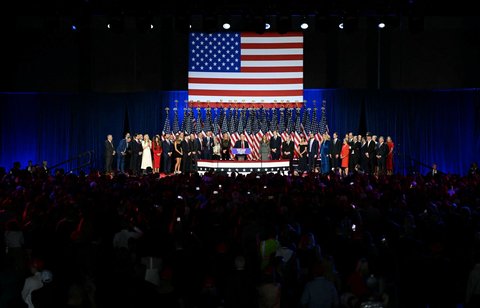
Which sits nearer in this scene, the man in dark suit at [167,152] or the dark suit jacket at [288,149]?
the man in dark suit at [167,152]

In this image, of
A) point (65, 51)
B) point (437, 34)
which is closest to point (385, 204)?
point (437, 34)

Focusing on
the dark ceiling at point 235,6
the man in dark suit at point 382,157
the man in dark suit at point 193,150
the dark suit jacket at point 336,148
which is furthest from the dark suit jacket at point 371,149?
the man in dark suit at point 193,150

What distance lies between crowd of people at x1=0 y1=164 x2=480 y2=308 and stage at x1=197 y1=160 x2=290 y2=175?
11813 millimetres

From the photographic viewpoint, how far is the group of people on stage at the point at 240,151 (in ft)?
99.1

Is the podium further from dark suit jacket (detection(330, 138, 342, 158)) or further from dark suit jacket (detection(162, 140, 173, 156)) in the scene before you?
dark suit jacket (detection(330, 138, 342, 158))

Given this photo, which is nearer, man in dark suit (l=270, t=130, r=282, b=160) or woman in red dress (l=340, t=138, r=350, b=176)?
woman in red dress (l=340, t=138, r=350, b=176)

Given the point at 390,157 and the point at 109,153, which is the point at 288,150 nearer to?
the point at 390,157

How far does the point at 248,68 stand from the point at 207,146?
4.74m

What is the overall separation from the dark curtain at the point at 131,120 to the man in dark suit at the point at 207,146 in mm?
3441

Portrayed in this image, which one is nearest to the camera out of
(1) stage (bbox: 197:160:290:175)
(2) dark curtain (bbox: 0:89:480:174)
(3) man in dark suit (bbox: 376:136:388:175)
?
(1) stage (bbox: 197:160:290:175)

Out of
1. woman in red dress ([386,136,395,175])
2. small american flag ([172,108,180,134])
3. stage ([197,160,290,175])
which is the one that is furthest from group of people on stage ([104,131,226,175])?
woman in red dress ([386,136,395,175])

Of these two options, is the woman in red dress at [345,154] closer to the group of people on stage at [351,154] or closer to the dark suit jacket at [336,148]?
the group of people on stage at [351,154]

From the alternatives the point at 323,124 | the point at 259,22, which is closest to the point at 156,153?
the point at 323,124

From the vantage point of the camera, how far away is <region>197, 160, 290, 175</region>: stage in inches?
1113
